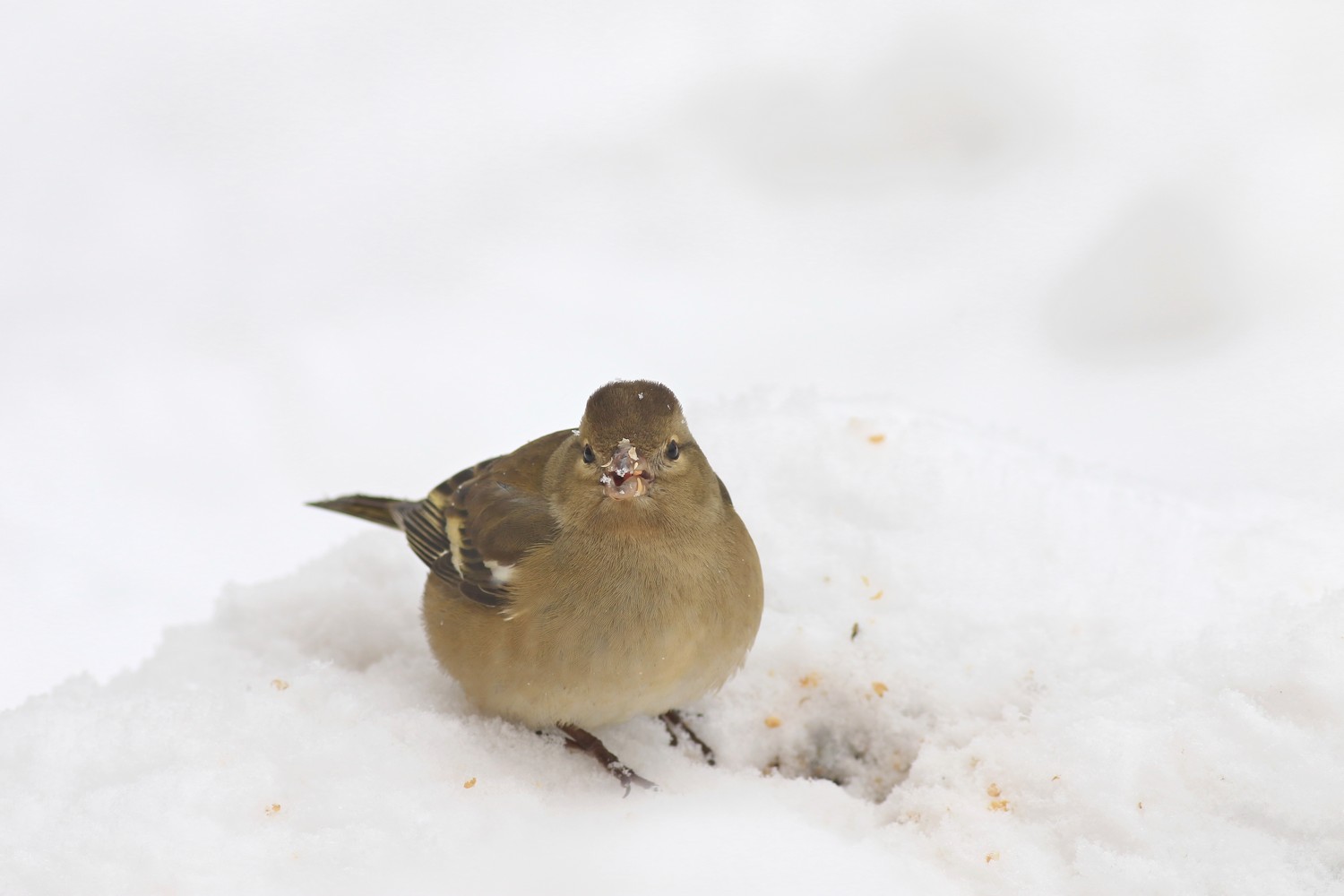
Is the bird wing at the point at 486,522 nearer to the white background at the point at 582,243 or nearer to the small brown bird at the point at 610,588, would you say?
the small brown bird at the point at 610,588

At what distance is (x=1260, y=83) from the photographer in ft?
20.2

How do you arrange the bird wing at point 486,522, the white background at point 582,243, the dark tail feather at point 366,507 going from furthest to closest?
the white background at point 582,243, the dark tail feather at point 366,507, the bird wing at point 486,522

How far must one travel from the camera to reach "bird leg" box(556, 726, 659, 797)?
3166 mm

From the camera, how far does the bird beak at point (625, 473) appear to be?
3.06m

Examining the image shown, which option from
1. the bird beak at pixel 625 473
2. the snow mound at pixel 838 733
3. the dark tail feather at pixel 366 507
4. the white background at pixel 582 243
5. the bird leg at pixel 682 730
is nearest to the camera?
the snow mound at pixel 838 733

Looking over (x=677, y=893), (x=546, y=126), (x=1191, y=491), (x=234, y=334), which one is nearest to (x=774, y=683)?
(x=677, y=893)

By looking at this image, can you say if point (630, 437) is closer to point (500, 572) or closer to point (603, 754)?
point (500, 572)

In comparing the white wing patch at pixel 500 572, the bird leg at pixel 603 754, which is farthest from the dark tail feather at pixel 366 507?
the bird leg at pixel 603 754

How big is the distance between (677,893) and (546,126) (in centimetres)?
508

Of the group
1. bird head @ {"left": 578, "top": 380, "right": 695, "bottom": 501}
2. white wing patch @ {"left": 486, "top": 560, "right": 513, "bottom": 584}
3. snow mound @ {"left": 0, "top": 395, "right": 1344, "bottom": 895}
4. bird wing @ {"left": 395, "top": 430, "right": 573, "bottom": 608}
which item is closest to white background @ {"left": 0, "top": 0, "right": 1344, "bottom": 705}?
snow mound @ {"left": 0, "top": 395, "right": 1344, "bottom": 895}

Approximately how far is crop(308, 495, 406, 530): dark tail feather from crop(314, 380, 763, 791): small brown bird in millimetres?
712

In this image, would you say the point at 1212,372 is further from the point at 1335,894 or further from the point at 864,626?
the point at 1335,894

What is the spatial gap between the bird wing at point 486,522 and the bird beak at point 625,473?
0.27m

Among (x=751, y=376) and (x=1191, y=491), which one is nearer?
(x=1191, y=491)
